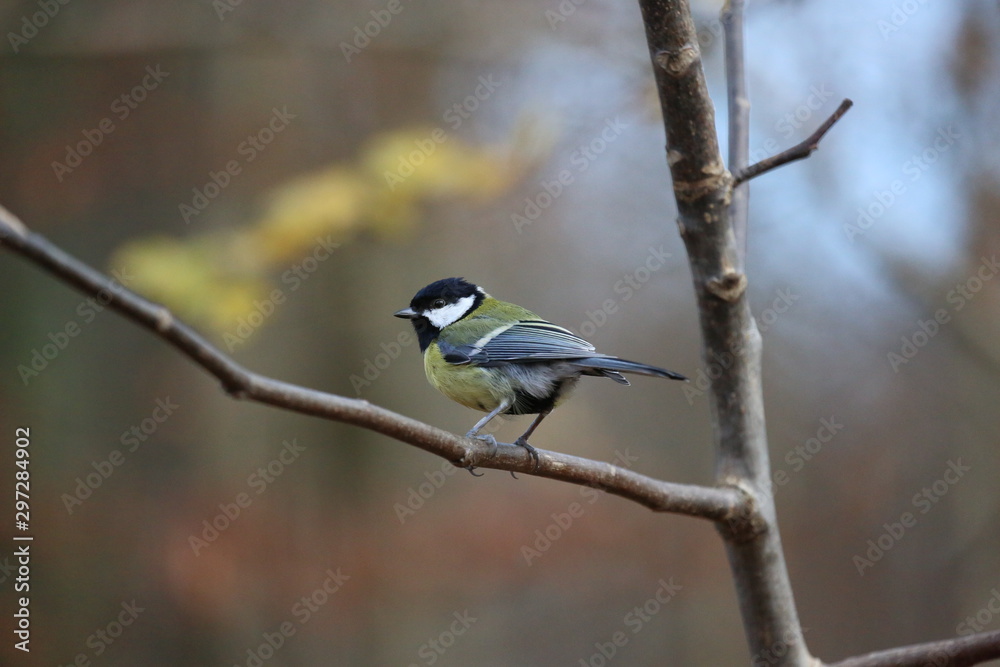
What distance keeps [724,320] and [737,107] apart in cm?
70

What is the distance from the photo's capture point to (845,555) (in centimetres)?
661

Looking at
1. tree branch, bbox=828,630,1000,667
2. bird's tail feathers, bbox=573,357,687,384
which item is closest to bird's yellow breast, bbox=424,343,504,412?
bird's tail feathers, bbox=573,357,687,384

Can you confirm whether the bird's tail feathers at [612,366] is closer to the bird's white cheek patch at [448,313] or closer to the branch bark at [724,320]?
the branch bark at [724,320]

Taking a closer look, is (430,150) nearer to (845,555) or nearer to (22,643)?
(22,643)

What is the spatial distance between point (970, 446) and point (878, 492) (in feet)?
3.31

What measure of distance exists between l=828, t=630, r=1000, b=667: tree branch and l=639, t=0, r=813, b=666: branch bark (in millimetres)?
170

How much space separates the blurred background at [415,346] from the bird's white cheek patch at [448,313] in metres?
1.61

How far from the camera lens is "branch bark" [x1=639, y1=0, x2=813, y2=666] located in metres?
1.31

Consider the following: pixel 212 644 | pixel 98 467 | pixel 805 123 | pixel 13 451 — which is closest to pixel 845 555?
pixel 805 123

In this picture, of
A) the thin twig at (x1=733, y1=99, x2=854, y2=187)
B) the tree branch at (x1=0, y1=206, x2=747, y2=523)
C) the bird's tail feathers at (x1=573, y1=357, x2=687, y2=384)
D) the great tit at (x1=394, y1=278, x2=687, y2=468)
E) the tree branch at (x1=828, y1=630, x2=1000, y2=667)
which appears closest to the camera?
the tree branch at (x1=0, y1=206, x2=747, y2=523)

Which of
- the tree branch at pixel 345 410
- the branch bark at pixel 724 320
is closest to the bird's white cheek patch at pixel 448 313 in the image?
the tree branch at pixel 345 410

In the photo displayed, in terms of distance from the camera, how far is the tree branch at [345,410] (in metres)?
0.77

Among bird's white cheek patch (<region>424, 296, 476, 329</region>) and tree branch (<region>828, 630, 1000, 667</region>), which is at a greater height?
bird's white cheek patch (<region>424, 296, 476, 329</region>)

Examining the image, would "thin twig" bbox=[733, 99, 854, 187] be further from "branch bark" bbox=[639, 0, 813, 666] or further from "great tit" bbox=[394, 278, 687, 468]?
"great tit" bbox=[394, 278, 687, 468]
